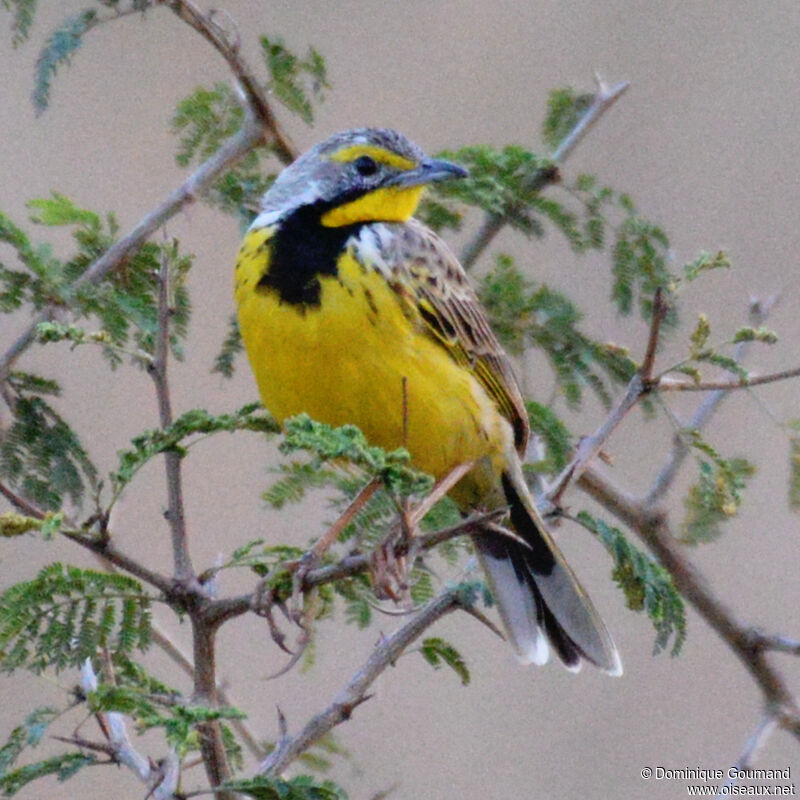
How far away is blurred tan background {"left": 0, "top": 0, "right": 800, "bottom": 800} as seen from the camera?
501 centimetres

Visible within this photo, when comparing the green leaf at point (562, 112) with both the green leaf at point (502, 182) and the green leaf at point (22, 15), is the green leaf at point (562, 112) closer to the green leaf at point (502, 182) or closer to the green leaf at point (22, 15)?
the green leaf at point (502, 182)

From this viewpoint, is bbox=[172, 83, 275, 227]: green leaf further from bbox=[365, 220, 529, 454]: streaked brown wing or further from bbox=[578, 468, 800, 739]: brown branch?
bbox=[578, 468, 800, 739]: brown branch

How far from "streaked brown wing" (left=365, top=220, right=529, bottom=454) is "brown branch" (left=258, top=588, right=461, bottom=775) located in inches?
31.6

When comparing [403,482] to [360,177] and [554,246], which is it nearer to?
[360,177]

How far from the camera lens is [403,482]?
81.8 inches

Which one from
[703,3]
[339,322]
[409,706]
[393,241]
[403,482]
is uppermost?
[703,3]

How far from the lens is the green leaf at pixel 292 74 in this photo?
3246 millimetres

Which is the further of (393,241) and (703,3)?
(703,3)

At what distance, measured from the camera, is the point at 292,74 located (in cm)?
330

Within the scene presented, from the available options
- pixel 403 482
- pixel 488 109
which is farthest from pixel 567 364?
pixel 488 109

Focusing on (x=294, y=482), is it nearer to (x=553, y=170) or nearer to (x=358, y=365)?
(x=358, y=365)

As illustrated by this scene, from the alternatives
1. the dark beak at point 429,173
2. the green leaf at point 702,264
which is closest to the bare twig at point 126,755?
the green leaf at point 702,264

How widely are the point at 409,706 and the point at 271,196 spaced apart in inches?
90.5

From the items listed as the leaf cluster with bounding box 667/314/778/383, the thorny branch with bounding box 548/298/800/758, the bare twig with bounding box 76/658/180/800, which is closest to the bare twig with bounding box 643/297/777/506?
the thorny branch with bounding box 548/298/800/758
